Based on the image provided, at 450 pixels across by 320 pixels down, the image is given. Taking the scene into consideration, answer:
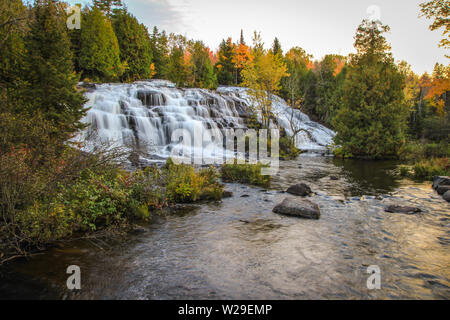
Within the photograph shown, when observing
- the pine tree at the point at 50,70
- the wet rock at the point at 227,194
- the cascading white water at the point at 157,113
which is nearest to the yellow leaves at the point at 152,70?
the cascading white water at the point at 157,113

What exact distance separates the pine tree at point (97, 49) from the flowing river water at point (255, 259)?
30.8 meters

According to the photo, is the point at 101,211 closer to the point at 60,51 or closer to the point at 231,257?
the point at 231,257

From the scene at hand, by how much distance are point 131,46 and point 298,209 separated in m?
39.1

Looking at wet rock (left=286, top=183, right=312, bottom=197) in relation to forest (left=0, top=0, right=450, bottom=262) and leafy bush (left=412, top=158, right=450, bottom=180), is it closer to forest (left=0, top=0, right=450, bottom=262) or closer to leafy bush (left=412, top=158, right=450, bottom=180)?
forest (left=0, top=0, right=450, bottom=262)

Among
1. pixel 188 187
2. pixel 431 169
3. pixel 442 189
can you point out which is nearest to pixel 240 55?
pixel 431 169

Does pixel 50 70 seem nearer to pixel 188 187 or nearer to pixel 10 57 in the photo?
pixel 10 57

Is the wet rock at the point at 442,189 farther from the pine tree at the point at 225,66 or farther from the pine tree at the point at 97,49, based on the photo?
the pine tree at the point at 225,66

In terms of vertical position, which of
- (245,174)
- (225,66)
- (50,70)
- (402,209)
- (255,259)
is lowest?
(255,259)

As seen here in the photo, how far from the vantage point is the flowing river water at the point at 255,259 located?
4406mm

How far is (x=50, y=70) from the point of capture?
984cm

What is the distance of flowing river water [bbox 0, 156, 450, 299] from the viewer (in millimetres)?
4406

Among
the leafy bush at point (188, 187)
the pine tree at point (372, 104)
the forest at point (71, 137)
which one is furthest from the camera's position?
the pine tree at point (372, 104)

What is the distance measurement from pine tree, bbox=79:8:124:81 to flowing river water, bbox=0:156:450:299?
30818 mm

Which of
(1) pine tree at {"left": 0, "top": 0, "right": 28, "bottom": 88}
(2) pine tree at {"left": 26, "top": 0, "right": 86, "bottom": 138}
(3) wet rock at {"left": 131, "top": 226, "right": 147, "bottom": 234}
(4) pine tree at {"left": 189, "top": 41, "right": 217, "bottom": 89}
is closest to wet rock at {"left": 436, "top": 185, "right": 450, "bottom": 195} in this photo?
(3) wet rock at {"left": 131, "top": 226, "right": 147, "bottom": 234}
